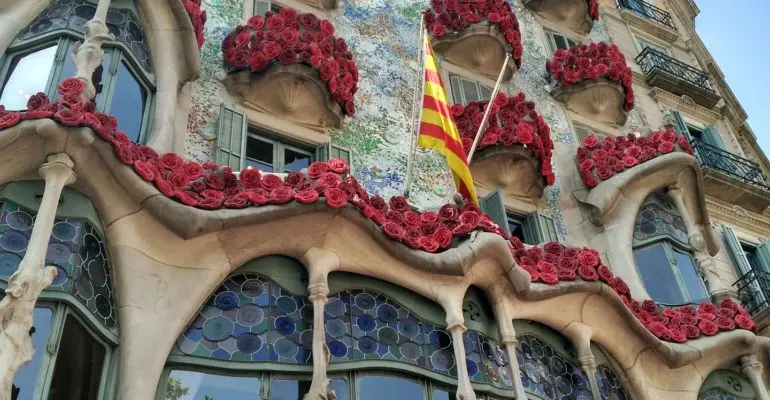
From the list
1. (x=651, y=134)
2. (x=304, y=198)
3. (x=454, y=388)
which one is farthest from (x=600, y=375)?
(x=651, y=134)

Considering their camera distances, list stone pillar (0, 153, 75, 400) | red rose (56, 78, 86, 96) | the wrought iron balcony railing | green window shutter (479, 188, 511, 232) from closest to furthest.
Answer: stone pillar (0, 153, 75, 400)
red rose (56, 78, 86, 96)
green window shutter (479, 188, 511, 232)
the wrought iron balcony railing

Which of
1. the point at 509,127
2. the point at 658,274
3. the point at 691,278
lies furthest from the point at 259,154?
the point at 691,278

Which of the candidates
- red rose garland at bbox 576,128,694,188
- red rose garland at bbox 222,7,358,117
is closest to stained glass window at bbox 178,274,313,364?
red rose garland at bbox 222,7,358,117

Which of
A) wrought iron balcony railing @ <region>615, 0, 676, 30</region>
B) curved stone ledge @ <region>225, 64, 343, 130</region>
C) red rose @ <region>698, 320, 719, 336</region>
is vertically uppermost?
wrought iron balcony railing @ <region>615, 0, 676, 30</region>

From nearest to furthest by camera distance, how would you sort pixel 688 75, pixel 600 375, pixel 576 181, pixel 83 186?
pixel 83 186 → pixel 600 375 → pixel 576 181 → pixel 688 75

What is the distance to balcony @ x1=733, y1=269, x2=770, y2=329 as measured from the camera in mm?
13555

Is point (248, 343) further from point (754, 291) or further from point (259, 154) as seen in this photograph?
point (754, 291)

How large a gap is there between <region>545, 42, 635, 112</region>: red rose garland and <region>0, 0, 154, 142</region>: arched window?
8192 mm

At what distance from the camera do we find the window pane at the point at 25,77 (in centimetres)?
888

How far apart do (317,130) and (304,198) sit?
3.28 metres

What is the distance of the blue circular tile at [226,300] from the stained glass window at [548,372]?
3157mm

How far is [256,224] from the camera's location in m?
8.36

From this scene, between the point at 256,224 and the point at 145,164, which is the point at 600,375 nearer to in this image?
the point at 256,224

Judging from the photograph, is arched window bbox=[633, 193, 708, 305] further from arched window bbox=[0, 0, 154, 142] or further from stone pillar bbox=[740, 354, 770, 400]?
arched window bbox=[0, 0, 154, 142]
